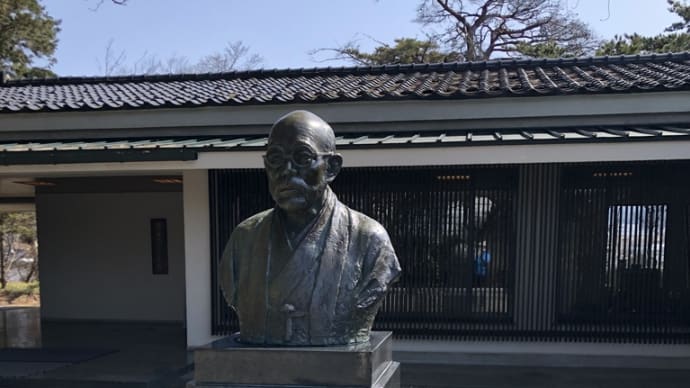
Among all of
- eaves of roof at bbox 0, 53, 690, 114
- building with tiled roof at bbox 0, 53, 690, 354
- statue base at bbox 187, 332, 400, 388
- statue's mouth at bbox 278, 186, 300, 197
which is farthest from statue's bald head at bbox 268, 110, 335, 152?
eaves of roof at bbox 0, 53, 690, 114

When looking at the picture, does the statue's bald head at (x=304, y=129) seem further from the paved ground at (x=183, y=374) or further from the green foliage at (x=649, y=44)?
the green foliage at (x=649, y=44)

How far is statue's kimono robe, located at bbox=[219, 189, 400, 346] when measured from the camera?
258 centimetres

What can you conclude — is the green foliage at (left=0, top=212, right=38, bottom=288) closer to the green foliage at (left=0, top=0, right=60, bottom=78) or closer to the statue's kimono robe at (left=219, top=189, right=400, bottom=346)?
the green foliage at (left=0, top=0, right=60, bottom=78)

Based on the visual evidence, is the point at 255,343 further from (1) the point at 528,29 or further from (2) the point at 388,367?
(1) the point at 528,29

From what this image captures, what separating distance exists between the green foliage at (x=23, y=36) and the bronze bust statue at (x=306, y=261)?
18.1m

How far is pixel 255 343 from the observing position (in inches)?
105

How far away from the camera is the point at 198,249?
23.4ft

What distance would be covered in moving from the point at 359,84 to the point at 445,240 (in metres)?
3.67

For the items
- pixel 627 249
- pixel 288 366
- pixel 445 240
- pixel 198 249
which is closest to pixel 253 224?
pixel 288 366

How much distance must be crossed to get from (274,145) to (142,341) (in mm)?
7082

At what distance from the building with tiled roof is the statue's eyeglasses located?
3629mm

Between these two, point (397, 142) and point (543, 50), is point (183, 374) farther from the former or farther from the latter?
point (543, 50)

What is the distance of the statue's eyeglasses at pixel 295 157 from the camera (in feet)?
8.24

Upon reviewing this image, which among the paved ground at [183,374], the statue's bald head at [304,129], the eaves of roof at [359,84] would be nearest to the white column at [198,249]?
the paved ground at [183,374]
